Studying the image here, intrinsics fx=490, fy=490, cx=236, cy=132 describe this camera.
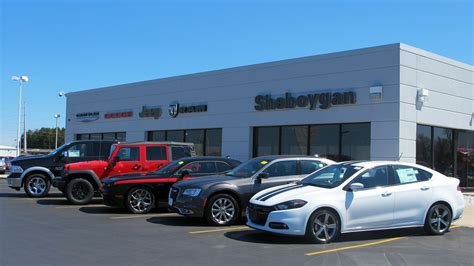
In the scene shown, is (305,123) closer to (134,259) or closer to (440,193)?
(440,193)

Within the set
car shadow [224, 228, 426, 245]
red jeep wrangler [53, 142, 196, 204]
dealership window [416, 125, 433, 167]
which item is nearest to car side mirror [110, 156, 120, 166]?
red jeep wrangler [53, 142, 196, 204]

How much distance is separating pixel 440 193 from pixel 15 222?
8.96m

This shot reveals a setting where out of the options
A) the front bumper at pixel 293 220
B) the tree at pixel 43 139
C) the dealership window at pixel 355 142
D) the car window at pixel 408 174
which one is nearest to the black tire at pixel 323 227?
the front bumper at pixel 293 220

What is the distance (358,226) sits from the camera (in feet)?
29.6

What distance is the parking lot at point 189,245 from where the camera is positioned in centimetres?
728

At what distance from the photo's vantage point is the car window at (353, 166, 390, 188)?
A: 9.33m

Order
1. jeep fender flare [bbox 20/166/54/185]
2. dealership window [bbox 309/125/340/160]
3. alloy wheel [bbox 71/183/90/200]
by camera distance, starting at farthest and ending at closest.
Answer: dealership window [bbox 309/125/340/160] < jeep fender flare [bbox 20/166/54/185] < alloy wheel [bbox 71/183/90/200]

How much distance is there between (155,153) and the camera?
15.3m

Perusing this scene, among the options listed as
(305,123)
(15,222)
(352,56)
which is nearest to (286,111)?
(305,123)

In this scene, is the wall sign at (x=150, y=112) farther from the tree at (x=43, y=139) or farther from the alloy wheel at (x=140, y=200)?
the tree at (x=43, y=139)

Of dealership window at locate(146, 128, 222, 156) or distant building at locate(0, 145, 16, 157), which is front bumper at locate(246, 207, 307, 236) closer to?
dealership window at locate(146, 128, 222, 156)

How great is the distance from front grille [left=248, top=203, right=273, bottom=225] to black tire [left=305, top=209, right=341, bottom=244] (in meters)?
0.78

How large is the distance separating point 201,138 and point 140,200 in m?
12.6

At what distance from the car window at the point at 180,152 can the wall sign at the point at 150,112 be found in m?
11.6
